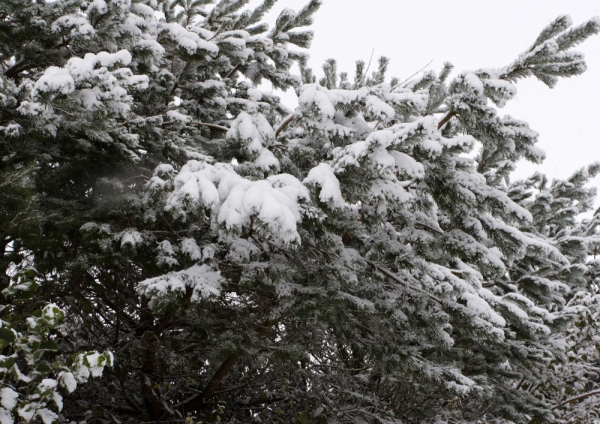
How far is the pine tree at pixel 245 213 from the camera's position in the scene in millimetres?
2340

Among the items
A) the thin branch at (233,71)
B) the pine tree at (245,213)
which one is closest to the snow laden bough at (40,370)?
the pine tree at (245,213)

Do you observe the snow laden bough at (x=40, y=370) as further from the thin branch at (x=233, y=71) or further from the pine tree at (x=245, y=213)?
the thin branch at (x=233, y=71)

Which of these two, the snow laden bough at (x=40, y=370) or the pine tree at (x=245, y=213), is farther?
the pine tree at (x=245, y=213)

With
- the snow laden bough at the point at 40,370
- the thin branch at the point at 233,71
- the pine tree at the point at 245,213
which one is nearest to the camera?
the snow laden bough at the point at 40,370

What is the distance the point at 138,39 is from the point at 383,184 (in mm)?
2697

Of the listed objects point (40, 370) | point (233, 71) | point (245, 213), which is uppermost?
point (233, 71)

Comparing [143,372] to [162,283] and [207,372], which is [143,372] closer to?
[207,372]

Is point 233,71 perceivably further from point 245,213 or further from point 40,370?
point 40,370

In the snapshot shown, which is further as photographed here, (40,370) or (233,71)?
(233,71)

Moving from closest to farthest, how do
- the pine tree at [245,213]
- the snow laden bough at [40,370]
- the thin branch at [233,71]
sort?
the snow laden bough at [40,370] < the pine tree at [245,213] < the thin branch at [233,71]

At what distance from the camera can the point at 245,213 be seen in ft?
6.73

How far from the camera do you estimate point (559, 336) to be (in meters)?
6.54

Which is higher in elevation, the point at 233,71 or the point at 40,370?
the point at 233,71

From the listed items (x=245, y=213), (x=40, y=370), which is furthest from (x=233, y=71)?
(x=40, y=370)
